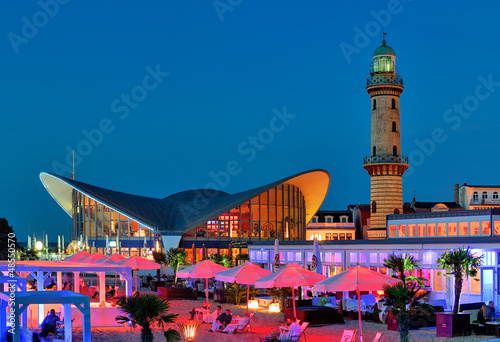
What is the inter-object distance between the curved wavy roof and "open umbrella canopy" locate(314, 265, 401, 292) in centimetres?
4346

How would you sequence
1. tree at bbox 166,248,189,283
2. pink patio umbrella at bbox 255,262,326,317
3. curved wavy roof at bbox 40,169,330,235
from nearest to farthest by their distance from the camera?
pink patio umbrella at bbox 255,262,326,317, tree at bbox 166,248,189,283, curved wavy roof at bbox 40,169,330,235

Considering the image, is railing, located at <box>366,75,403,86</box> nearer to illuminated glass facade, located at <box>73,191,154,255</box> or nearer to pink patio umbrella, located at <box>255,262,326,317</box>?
illuminated glass facade, located at <box>73,191,154,255</box>

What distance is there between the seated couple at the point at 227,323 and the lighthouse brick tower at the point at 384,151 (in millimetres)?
38650

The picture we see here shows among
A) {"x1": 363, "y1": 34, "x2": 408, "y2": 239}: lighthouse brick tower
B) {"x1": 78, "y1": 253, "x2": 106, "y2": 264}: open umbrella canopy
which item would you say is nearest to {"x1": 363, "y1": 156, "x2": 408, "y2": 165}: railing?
{"x1": 363, "y1": 34, "x2": 408, "y2": 239}: lighthouse brick tower

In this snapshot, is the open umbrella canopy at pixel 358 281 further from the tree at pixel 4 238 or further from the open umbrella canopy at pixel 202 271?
the tree at pixel 4 238

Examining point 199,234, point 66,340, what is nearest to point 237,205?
point 199,234

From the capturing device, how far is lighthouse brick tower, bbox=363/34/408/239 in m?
58.4

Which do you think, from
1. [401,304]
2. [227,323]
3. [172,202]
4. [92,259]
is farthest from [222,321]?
[172,202]

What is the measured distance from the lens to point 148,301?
1460cm

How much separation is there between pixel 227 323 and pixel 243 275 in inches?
130

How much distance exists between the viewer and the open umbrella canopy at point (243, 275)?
77.8 feet

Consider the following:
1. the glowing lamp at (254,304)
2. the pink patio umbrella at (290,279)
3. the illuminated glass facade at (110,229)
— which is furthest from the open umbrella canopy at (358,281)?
the illuminated glass facade at (110,229)

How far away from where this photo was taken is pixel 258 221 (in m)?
63.7

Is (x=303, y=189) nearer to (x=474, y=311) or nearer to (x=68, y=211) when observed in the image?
(x=68, y=211)
